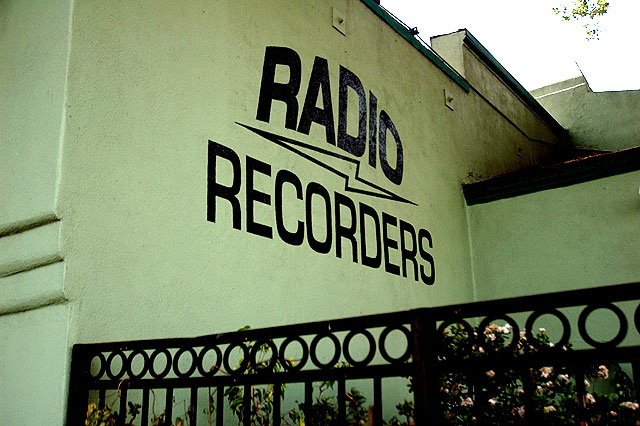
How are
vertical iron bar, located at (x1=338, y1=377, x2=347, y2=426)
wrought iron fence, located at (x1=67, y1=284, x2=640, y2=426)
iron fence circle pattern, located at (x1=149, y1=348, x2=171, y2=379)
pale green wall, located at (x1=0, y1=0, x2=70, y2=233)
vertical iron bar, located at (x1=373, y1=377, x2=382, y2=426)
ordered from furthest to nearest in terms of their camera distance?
pale green wall, located at (x1=0, y1=0, x2=70, y2=233) < iron fence circle pattern, located at (x1=149, y1=348, x2=171, y2=379) < vertical iron bar, located at (x1=338, y1=377, x2=347, y2=426) < vertical iron bar, located at (x1=373, y1=377, x2=382, y2=426) < wrought iron fence, located at (x1=67, y1=284, x2=640, y2=426)

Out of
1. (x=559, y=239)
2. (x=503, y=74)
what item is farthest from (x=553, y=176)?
(x=503, y=74)

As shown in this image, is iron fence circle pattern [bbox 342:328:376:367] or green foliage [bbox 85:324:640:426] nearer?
iron fence circle pattern [bbox 342:328:376:367]

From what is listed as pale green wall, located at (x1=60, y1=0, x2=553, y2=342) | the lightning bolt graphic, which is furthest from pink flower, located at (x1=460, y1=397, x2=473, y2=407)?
the lightning bolt graphic

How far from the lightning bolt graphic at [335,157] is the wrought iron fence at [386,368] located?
4.53ft

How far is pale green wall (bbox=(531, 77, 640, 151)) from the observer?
1050 centimetres

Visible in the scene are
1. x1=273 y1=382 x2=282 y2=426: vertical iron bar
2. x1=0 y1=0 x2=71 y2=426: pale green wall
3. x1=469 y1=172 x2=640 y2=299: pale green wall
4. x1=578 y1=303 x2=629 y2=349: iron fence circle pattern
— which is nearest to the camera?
x1=578 y1=303 x2=629 y2=349: iron fence circle pattern

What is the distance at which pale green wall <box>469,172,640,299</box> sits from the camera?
6430 millimetres

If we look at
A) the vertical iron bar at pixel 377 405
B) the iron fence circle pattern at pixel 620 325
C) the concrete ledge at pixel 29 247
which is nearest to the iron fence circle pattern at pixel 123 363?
the concrete ledge at pixel 29 247

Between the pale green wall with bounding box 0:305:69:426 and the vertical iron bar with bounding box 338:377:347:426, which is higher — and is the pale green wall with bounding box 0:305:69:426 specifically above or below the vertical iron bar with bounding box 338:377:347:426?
Answer: above

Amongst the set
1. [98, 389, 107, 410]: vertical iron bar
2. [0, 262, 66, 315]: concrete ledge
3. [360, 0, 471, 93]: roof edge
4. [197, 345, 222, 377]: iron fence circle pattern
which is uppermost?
[360, 0, 471, 93]: roof edge

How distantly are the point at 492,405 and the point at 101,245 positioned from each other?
2.53m

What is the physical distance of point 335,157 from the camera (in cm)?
540

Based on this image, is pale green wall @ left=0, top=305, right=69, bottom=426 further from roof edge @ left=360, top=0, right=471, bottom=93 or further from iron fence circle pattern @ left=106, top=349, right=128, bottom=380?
roof edge @ left=360, top=0, right=471, bottom=93

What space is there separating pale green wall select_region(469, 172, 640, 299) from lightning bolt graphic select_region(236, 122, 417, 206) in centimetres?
138
